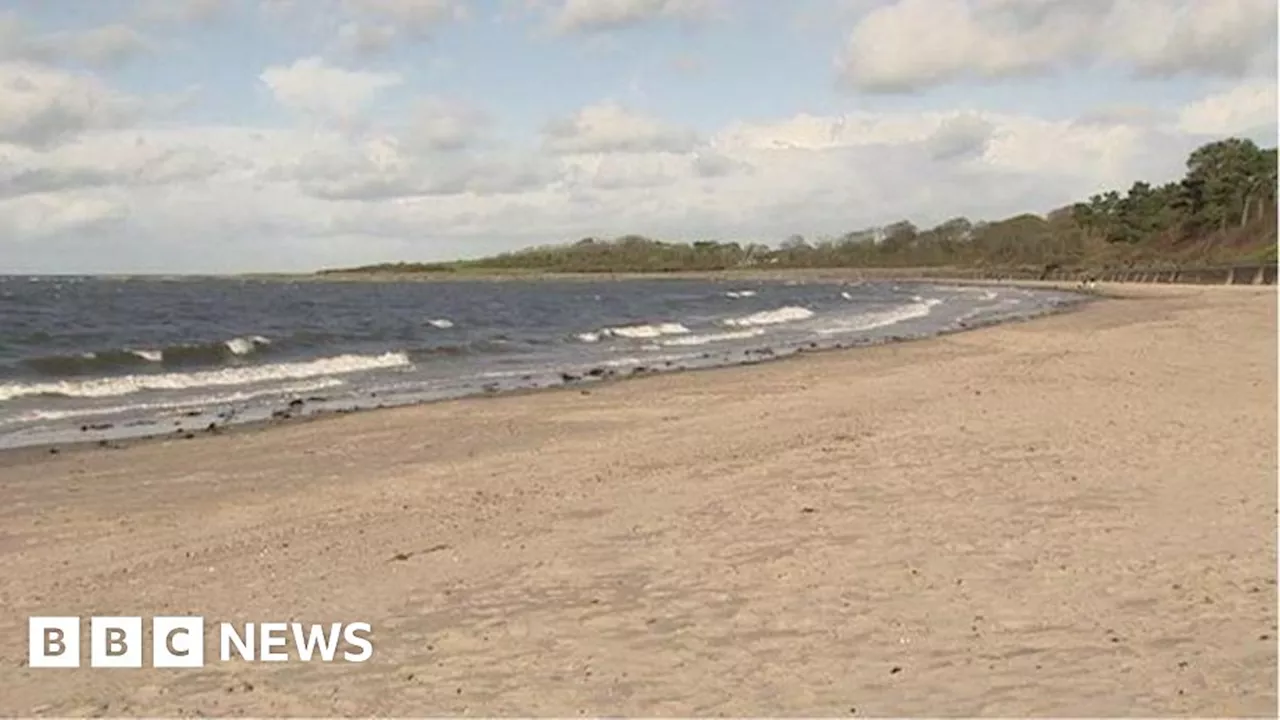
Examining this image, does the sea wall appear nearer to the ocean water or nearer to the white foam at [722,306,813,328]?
the ocean water

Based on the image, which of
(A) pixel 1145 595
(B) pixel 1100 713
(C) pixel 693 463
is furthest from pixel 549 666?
(C) pixel 693 463

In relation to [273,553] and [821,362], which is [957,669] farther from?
[821,362]

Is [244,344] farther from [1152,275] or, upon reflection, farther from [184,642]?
[1152,275]

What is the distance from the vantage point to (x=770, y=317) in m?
57.9

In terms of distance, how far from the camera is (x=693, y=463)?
13.0m

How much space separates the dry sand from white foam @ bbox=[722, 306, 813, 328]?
117ft

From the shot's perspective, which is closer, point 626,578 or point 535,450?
point 626,578

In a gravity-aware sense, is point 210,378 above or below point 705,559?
below

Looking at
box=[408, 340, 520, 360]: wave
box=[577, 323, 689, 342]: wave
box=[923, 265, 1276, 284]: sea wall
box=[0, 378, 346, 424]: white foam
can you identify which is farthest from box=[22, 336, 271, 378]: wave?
box=[923, 265, 1276, 284]: sea wall

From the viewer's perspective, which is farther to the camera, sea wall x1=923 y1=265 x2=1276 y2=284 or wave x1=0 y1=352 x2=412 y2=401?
sea wall x1=923 y1=265 x2=1276 y2=284

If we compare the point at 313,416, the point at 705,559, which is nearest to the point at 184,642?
the point at 705,559

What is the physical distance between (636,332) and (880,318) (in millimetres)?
14453

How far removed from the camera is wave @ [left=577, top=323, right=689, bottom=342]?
43.7 metres

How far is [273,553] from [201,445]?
7325 millimetres
